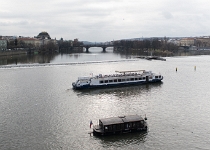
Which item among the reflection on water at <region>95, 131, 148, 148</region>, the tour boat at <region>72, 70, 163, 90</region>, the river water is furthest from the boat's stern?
the tour boat at <region>72, 70, 163, 90</region>

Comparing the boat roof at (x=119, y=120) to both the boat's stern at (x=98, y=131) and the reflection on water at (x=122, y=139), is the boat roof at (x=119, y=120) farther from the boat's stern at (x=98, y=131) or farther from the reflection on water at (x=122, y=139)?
the reflection on water at (x=122, y=139)

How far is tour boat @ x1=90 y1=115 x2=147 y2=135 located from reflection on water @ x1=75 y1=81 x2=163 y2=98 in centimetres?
935

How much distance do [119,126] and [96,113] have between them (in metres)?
4.15

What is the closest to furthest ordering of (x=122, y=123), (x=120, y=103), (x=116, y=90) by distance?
1. (x=122, y=123)
2. (x=120, y=103)
3. (x=116, y=90)

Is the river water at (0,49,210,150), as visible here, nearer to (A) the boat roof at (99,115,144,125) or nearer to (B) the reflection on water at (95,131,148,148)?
(B) the reflection on water at (95,131,148,148)

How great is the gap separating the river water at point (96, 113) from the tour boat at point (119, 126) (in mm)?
358

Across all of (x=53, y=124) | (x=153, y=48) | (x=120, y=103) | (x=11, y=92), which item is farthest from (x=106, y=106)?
(x=153, y=48)

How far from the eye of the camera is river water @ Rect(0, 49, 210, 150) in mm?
14453

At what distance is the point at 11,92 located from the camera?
2609 centimetres

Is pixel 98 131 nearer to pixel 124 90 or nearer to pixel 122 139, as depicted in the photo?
pixel 122 139

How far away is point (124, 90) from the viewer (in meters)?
28.2

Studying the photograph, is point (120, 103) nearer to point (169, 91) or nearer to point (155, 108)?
point (155, 108)

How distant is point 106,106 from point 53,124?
5.37 meters

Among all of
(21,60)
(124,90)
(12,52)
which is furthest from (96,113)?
(12,52)
